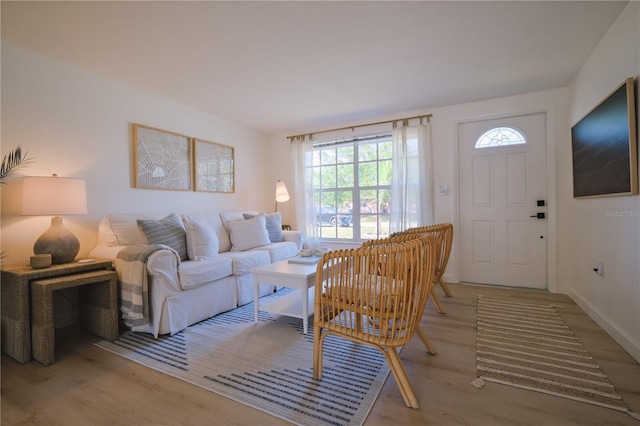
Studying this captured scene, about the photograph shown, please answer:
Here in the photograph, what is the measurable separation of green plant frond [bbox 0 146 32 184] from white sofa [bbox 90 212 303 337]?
71cm

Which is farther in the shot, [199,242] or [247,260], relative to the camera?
[247,260]

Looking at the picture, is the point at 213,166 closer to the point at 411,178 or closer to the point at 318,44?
the point at 318,44

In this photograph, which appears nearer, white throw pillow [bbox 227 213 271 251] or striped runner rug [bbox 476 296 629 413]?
striped runner rug [bbox 476 296 629 413]

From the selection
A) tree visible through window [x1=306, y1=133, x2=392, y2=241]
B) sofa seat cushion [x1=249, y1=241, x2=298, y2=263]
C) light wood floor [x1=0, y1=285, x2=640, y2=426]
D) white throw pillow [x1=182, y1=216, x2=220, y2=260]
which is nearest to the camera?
light wood floor [x1=0, y1=285, x2=640, y2=426]

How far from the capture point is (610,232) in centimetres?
230

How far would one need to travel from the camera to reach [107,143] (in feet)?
9.50

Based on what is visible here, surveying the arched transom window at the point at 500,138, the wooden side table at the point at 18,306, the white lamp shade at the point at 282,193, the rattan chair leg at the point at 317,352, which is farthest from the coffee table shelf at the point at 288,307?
the arched transom window at the point at 500,138

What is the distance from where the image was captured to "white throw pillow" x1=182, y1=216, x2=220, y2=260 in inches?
114

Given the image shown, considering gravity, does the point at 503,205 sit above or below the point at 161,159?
below

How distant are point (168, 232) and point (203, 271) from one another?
0.58 meters

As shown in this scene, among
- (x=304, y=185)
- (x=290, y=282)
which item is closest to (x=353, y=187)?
(x=304, y=185)

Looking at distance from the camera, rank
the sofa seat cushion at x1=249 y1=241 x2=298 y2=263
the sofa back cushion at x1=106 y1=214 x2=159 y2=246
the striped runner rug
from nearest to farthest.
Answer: the striped runner rug, the sofa back cushion at x1=106 y1=214 x2=159 y2=246, the sofa seat cushion at x1=249 y1=241 x2=298 y2=263

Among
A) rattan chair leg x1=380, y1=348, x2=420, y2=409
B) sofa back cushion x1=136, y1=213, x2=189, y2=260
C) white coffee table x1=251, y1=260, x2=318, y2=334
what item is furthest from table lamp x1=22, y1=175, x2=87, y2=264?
rattan chair leg x1=380, y1=348, x2=420, y2=409

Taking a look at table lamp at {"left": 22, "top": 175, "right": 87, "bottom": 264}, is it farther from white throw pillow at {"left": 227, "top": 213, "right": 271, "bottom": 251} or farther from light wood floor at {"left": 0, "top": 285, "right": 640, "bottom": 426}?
white throw pillow at {"left": 227, "top": 213, "right": 271, "bottom": 251}
